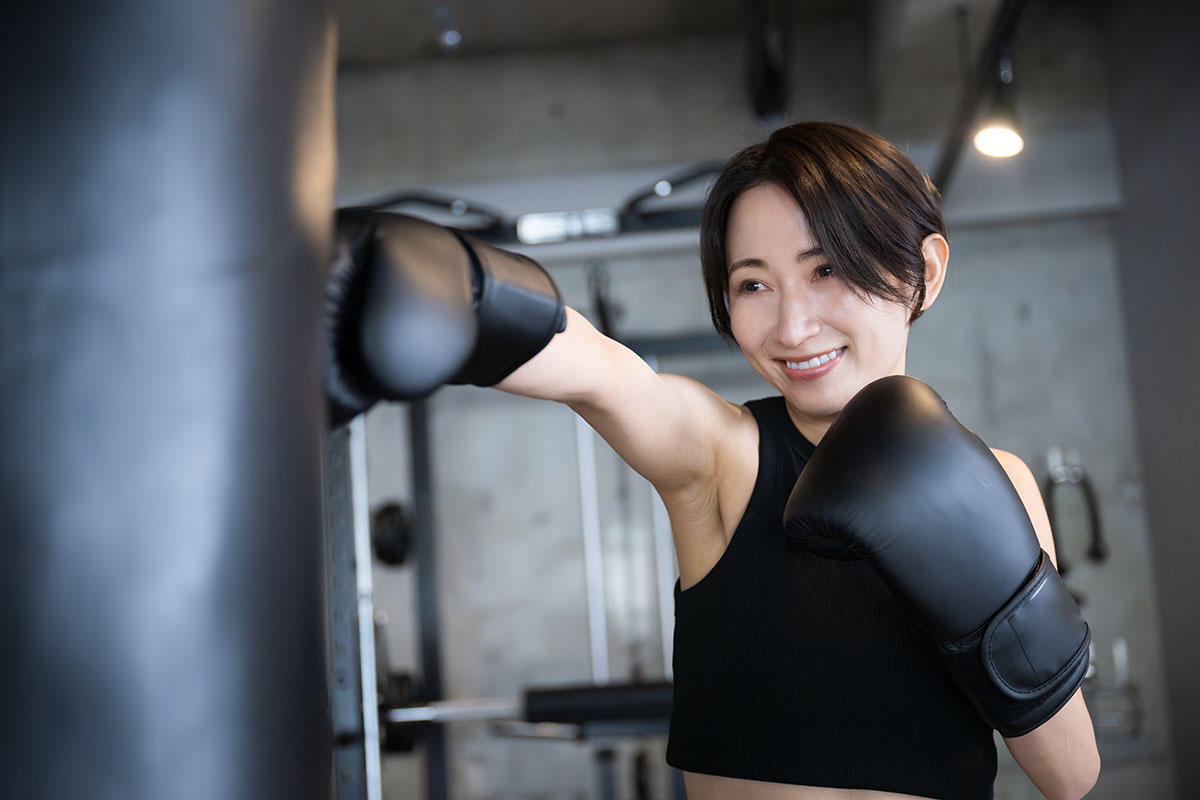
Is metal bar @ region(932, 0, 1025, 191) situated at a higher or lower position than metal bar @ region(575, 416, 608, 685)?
higher

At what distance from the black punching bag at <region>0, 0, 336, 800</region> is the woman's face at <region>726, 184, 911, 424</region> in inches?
31.5

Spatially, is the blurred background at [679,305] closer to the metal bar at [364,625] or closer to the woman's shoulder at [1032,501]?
the metal bar at [364,625]

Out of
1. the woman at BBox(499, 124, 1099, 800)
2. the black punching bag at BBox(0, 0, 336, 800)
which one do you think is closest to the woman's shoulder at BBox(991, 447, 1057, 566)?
the woman at BBox(499, 124, 1099, 800)

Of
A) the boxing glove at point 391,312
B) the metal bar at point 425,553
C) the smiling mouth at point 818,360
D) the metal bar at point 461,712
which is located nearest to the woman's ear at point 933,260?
the smiling mouth at point 818,360

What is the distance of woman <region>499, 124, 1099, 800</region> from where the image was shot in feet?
3.69

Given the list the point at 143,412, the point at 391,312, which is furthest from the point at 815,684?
the point at 143,412

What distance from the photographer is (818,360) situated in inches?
46.4

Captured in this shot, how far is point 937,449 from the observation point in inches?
38.6

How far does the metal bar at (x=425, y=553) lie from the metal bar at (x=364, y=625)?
5.32 ft

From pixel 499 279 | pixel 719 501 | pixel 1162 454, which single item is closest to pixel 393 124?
pixel 1162 454

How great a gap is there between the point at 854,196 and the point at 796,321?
16 cm

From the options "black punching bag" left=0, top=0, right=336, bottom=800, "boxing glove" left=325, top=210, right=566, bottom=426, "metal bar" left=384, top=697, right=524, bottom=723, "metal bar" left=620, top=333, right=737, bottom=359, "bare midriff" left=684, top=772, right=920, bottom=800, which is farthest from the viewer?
"metal bar" left=620, top=333, right=737, bottom=359

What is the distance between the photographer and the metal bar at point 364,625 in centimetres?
279

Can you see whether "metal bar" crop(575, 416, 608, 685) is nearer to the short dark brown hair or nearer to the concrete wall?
the concrete wall
